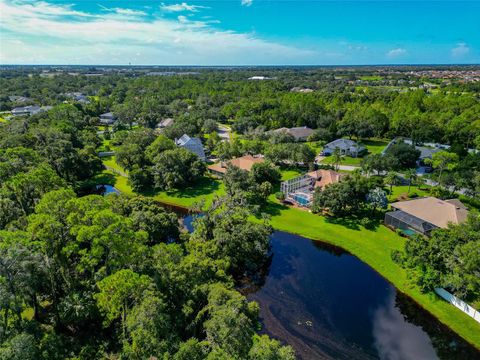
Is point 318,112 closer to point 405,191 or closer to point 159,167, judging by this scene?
point 405,191

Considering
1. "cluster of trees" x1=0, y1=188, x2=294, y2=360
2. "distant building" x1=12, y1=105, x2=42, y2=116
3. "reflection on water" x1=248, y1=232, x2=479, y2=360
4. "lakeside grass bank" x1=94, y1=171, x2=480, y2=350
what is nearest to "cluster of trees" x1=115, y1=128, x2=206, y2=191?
"lakeside grass bank" x1=94, y1=171, x2=480, y2=350

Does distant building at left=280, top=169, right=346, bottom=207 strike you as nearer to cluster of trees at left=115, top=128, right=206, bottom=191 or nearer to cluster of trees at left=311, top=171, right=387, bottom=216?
cluster of trees at left=311, top=171, right=387, bottom=216

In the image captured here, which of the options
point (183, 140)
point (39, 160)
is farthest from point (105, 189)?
point (183, 140)

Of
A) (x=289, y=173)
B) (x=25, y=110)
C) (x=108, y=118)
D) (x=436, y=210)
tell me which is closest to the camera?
(x=436, y=210)

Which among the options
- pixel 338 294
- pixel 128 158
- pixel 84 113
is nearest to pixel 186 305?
pixel 338 294

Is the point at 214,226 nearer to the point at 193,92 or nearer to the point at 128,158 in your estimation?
the point at 128,158

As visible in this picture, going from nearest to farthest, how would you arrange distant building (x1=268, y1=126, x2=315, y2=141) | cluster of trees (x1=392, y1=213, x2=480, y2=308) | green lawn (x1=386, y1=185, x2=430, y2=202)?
cluster of trees (x1=392, y1=213, x2=480, y2=308), green lawn (x1=386, y1=185, x2=430, y2=202), distant building (x1=268, y1=126, x2=315, y2=141)
